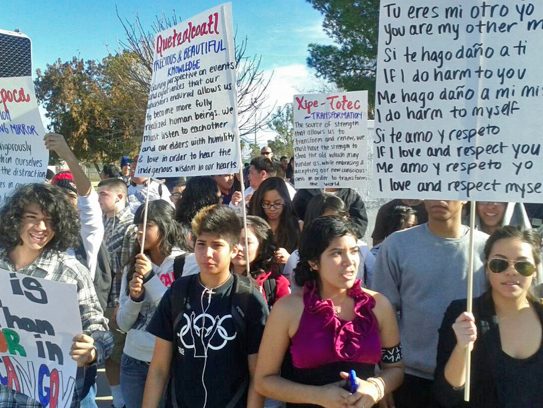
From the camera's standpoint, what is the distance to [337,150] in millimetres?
5406

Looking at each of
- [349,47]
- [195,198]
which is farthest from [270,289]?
[349,47]

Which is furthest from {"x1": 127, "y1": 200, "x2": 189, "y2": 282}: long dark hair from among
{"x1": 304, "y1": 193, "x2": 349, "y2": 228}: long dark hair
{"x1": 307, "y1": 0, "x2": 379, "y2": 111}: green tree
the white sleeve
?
{"x1": 307, "y1": 0, "x2": 379, "y2": 111}: green tree

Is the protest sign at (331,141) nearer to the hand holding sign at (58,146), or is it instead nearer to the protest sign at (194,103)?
the protest sign at (194,103)

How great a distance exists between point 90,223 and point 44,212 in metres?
0.80

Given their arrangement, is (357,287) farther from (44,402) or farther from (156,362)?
(44,402)

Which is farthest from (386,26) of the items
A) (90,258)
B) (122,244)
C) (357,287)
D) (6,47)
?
(122,244)

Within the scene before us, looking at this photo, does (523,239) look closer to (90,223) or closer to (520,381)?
(520,381)

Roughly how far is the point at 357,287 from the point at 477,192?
25.7 inches

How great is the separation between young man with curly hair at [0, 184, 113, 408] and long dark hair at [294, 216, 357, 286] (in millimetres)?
951

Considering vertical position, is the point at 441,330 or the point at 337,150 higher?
the point at 337,150

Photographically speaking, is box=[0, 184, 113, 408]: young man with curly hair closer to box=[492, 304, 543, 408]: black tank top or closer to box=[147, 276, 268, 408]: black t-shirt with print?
box=[147, 276, 268, 408]: black t-shirt with print

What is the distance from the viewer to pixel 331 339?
7.58 feet

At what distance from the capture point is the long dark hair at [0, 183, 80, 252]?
259cm

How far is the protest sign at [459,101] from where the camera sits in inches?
90.2
